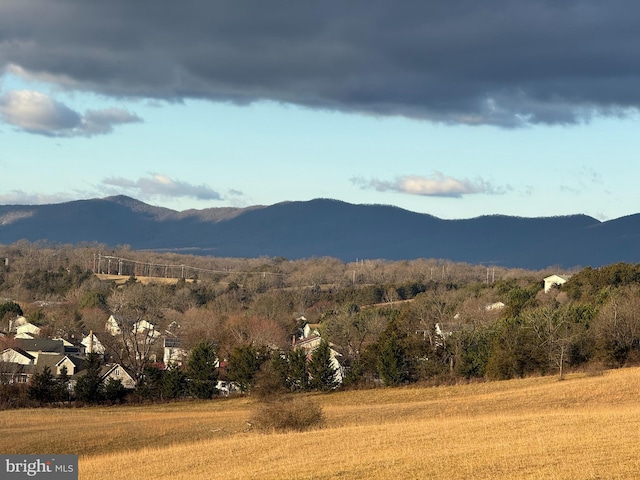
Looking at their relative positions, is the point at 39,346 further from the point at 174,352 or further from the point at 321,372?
the point at 321,372

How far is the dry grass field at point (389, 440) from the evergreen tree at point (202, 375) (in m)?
10.5

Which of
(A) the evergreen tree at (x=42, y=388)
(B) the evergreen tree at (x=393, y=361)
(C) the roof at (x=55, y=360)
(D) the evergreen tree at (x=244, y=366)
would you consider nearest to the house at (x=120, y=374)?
(A) the evergreen tree at (x=42, y=388)

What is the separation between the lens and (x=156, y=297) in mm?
134500

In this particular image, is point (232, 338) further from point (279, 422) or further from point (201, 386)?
point (279, 422)

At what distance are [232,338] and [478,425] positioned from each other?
59.8 meters

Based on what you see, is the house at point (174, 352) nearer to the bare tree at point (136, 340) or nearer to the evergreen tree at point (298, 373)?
the bare tree at point (136, 340)

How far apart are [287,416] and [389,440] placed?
8.35 meters

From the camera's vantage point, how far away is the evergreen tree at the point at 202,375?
7229cm

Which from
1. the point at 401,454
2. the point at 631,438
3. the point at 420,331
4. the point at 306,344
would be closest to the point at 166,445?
the point at 401,454

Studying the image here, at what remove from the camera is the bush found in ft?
127

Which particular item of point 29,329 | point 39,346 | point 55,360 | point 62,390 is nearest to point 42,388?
point 62,390

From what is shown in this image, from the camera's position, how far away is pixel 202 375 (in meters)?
72.7

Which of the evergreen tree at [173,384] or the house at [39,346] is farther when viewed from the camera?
the house at [39,346]

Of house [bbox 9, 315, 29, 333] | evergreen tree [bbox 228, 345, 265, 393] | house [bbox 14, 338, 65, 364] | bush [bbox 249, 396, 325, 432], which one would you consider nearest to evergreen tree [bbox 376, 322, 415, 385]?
evergreen tree [bbox 228, 345, 265, 393]
